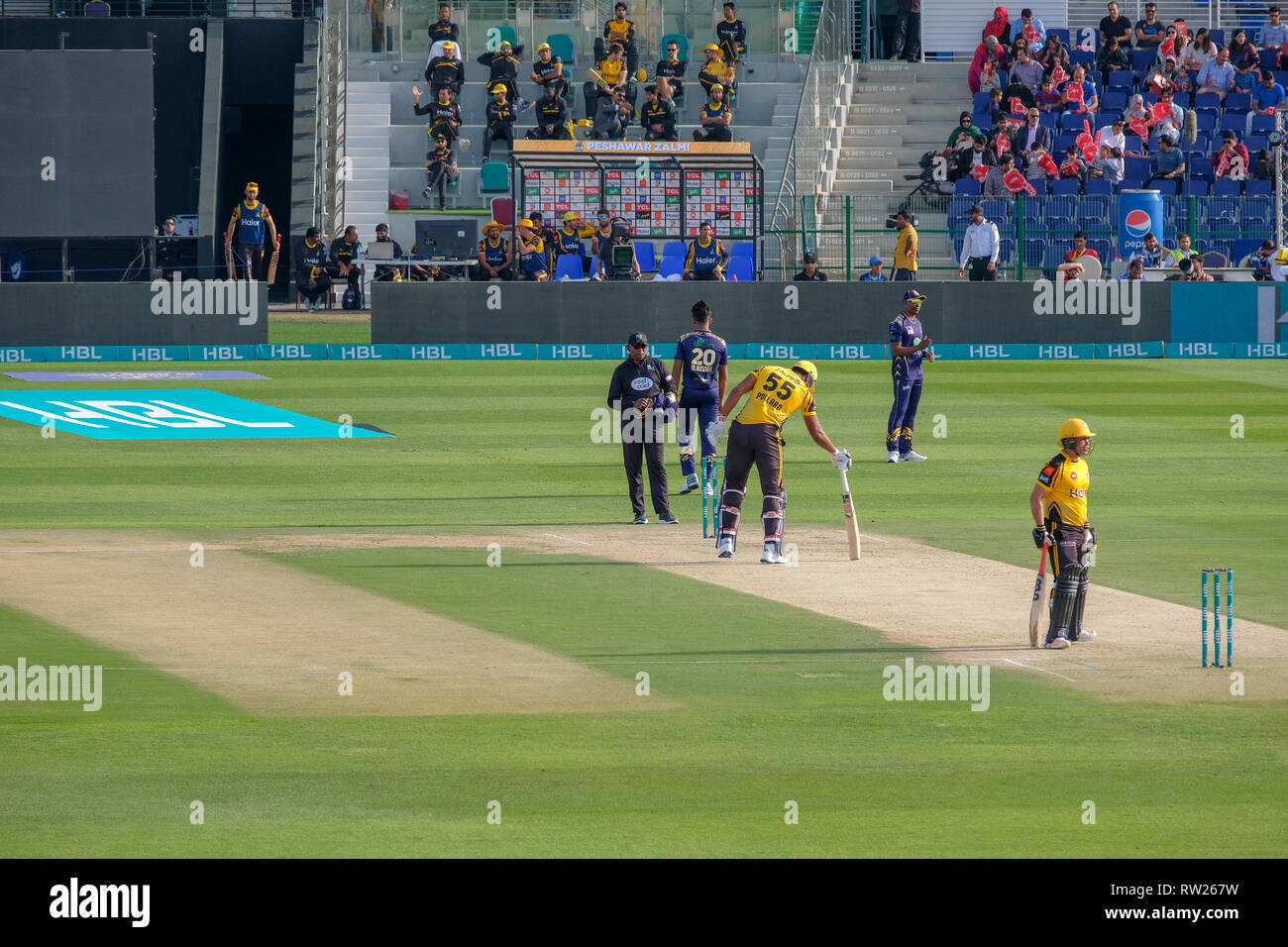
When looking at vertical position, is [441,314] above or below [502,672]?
above

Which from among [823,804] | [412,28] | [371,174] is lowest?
[823,804]

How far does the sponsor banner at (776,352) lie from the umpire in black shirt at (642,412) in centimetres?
1640

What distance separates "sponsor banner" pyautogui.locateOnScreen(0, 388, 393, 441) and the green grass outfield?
3164 mm

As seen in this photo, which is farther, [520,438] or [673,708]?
[520,438]

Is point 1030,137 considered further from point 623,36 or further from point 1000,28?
point 623,36

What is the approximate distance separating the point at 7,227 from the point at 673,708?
32.6 m

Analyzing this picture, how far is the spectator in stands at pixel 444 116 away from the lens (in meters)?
46.9

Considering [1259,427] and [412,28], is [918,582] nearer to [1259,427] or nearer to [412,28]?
[1259,427]

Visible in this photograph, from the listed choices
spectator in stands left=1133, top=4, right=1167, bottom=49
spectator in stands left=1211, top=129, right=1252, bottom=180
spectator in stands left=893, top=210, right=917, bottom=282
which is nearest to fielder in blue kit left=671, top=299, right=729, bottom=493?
spectator in stands left=893, top=210, right=917, bottom=282

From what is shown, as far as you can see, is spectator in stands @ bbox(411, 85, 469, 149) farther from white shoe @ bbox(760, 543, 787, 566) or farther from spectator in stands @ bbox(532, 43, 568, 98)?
white shoe @ bbox(760, 543, 787, 566)

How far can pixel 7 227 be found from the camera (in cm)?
4134

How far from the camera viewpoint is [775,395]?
17.8 m

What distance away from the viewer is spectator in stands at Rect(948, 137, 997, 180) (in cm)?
4456
